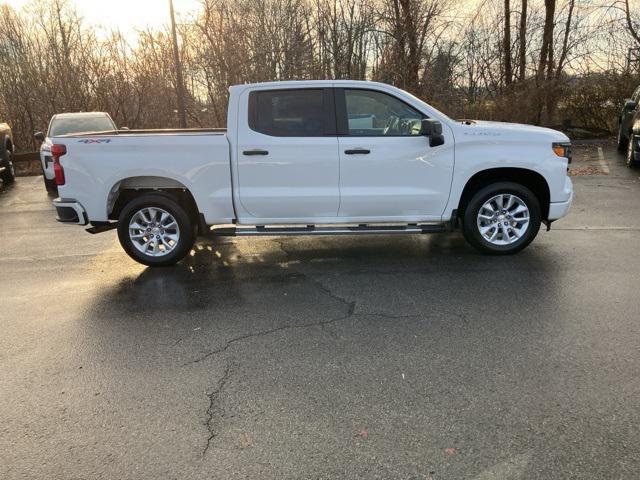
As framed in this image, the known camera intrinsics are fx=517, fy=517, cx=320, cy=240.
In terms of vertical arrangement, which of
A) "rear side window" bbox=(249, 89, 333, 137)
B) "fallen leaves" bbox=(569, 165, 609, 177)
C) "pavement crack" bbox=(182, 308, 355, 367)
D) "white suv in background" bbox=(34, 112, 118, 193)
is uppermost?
"white suv in background" bbox=(34, 112, 118, 193)

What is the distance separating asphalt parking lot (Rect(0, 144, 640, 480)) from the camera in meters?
2.72

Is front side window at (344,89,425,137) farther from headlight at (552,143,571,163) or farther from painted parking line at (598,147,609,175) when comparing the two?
painted parking line at (598,147,609,175)

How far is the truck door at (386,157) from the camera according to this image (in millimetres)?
5711

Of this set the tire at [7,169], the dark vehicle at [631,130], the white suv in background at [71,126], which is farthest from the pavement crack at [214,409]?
the tire at [7,169]

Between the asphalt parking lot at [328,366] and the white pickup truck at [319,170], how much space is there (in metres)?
0.51

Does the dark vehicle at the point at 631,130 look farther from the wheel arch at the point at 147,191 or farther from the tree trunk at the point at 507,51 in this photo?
the wheel arch at the point at 147,191

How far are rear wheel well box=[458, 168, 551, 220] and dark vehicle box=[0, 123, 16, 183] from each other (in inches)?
452

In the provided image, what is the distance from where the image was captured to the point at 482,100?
19.2 m

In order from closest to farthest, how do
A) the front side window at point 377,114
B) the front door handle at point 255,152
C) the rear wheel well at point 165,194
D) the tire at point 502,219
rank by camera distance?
the front door handle at point 255,152 < the front side window at point 377,114 < the tire at point 502,219 < the rear wheel well at point 165,194

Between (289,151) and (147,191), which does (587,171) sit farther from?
(147,191)

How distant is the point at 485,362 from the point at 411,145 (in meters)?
2.84

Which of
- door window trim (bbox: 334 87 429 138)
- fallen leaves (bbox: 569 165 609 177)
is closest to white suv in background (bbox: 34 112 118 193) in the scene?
door window trim (bbox: 334 87 429 138)

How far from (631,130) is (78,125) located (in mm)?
13566

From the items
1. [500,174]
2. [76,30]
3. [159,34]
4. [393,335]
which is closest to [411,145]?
[500,174]
